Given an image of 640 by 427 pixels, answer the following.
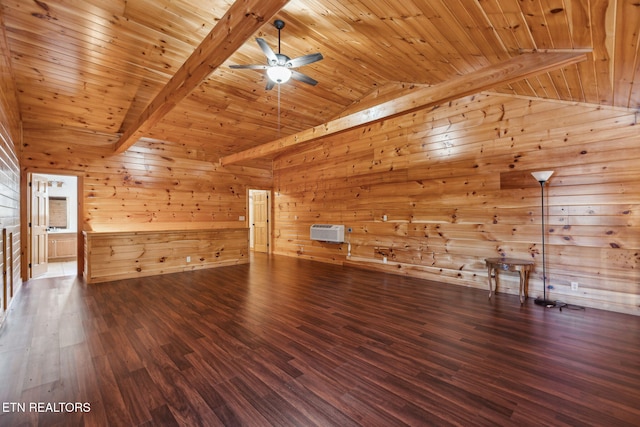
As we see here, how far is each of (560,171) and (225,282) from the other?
553 centimetres

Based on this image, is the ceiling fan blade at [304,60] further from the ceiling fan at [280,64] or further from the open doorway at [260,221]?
the open doorway at [260,221]

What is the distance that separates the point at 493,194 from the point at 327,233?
362 centimetres

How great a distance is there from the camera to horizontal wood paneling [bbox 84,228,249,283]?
5078mm

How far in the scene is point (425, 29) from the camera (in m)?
3.14

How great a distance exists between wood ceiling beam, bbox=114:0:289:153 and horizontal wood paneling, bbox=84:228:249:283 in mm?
2763

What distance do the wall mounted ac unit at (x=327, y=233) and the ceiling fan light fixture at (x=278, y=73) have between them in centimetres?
398

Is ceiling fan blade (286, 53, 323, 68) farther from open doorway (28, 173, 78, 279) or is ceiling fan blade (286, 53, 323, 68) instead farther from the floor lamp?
open doorway (28, 173, 78, 279)

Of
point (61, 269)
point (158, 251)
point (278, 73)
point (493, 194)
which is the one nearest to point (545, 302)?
point (493, 194)

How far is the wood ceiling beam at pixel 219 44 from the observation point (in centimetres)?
196

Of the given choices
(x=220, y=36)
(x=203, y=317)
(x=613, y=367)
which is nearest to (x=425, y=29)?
(x=220, y=36)

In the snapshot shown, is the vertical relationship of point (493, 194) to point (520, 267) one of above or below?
above

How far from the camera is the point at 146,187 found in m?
6.25

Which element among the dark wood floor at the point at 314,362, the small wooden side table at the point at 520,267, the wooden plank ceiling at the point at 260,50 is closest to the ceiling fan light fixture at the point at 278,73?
the wooden plank ceiling at the point at 260,50

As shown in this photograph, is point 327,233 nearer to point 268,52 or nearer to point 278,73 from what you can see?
point 278,73
